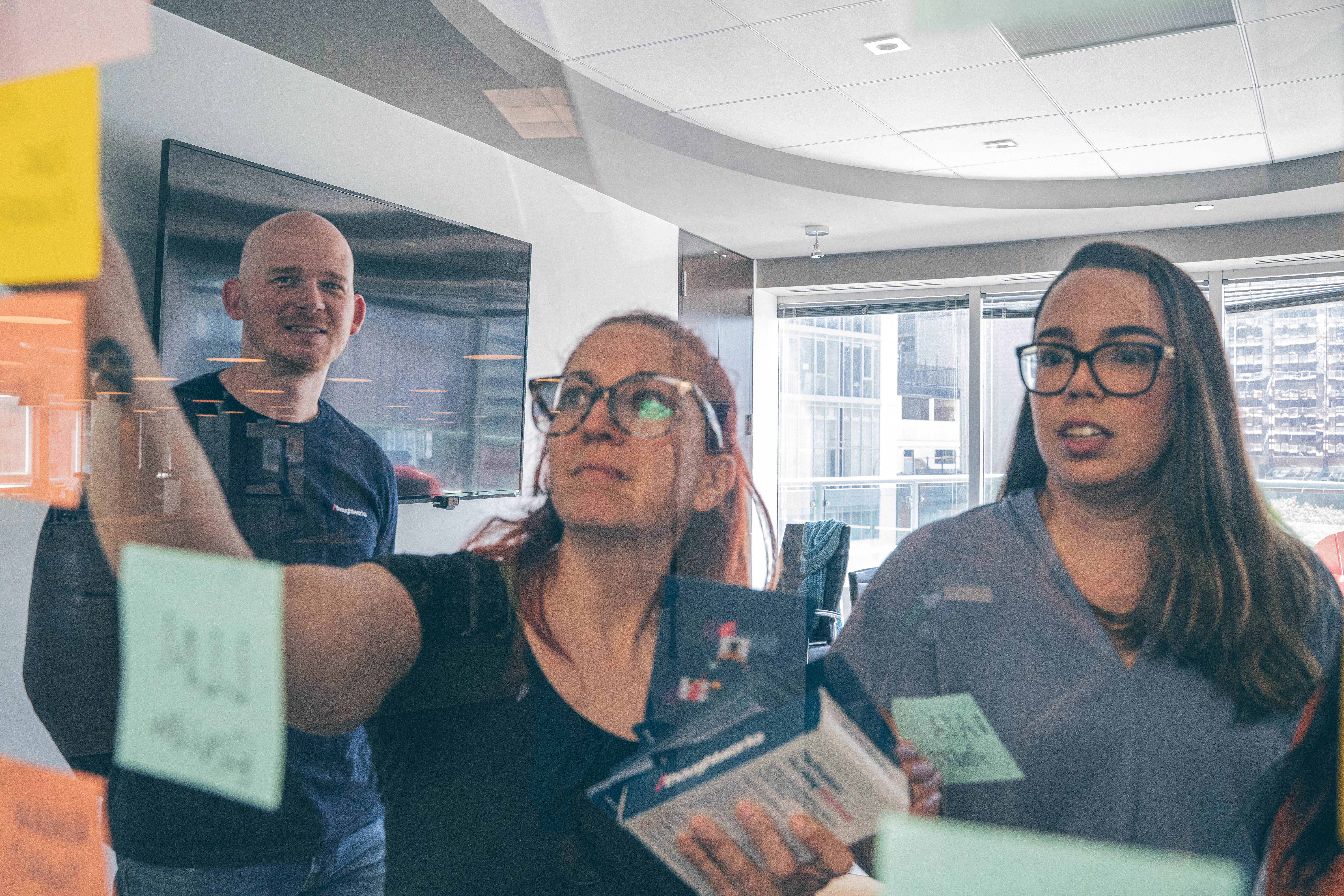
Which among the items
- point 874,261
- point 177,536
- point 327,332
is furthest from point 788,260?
point 177,536

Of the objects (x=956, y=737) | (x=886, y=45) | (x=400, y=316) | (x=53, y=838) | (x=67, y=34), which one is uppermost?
(x=67, y=34)

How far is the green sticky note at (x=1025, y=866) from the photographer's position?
1.27 feet

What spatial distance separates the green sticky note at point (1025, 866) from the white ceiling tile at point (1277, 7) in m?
0.40

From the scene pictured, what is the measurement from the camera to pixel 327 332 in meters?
0.76

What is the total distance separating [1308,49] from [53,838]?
127 centimetres

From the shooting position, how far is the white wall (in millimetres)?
603

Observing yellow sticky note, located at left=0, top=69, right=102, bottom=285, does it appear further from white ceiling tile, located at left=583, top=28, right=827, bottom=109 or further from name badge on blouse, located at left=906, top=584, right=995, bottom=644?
name badge on blouse, located at left=906, top=584, right=995, bottom=644

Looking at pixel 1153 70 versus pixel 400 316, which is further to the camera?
pixel 400 316

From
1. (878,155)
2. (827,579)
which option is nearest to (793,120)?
(878,155)

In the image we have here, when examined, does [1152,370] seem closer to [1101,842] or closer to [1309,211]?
[1309,211]

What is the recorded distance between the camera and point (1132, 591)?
41 centimetres

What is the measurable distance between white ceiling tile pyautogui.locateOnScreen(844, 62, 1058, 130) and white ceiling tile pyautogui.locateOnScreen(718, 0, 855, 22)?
77mm

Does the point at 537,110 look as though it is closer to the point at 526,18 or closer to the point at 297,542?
the point at 526,18

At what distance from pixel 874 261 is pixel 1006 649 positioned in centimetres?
22
